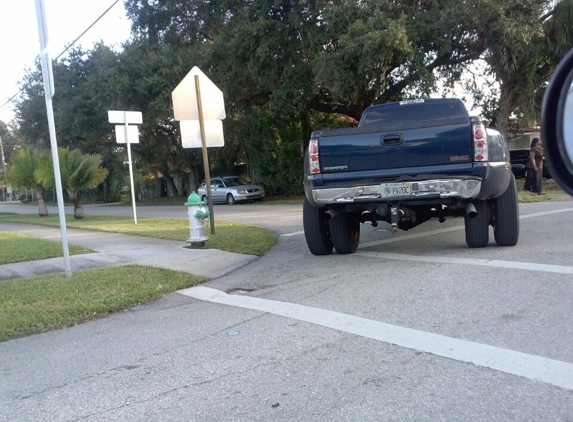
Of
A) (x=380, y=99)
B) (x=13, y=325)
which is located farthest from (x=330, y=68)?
(x=13, y=325)

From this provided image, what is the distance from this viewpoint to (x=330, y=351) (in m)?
4.56

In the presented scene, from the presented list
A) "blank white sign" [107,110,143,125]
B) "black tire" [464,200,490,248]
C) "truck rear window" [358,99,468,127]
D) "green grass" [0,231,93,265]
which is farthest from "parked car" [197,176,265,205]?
"black tire" [464,200,490,248]

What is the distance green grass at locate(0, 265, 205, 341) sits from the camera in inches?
236

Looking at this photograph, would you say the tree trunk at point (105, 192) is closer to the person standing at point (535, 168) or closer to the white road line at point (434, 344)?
the person standing at point (535, 168)

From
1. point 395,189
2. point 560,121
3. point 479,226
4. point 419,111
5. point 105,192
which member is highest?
point 419,111

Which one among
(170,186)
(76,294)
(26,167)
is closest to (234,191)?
(26,167)

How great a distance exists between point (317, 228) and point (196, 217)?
2.46 meters

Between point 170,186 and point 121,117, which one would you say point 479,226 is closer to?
point 121,117

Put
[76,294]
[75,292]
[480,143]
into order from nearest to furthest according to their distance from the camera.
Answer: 1. [76,294]
2. [75,292]
3. [480,143]

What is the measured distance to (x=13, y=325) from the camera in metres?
5.84

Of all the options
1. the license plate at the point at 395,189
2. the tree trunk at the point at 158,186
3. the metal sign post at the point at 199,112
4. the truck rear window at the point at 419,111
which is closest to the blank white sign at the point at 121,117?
the metal sign post at the point at 199,112

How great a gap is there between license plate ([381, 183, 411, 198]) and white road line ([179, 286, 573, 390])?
2272 millimetres

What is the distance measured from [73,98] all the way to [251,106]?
643 inches

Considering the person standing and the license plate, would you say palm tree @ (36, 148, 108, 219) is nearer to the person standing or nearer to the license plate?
the person standing
